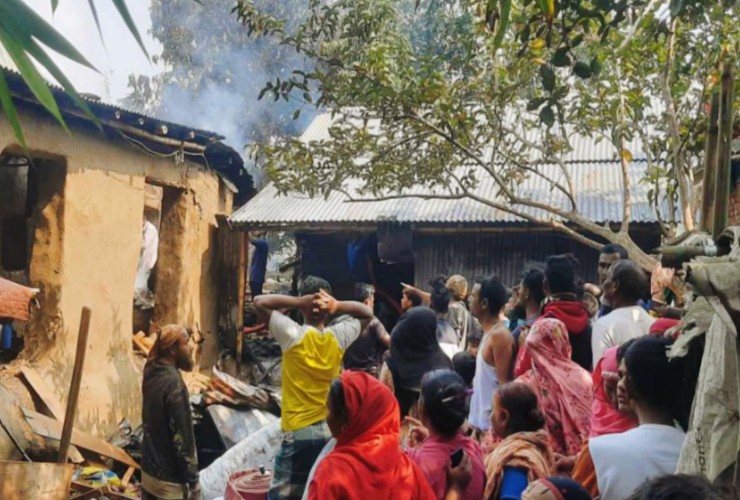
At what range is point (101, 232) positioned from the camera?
319 inches

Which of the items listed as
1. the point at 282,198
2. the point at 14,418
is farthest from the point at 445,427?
the point at 282,198

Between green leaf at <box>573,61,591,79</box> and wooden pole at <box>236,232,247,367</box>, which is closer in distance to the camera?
green leaf at <box>573,61,591,79</box>

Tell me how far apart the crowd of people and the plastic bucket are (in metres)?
0.39

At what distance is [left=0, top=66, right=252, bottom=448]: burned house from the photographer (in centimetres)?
746

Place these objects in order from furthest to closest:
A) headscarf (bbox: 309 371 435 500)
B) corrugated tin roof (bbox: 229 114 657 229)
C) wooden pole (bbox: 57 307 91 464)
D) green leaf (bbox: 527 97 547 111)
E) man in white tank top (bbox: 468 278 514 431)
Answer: corrugated tin roof (bbox: 229 114 657 229) → wooden pole (bbox: 57 307 91 464) → man in white tank top (bbox: 468 278 514 431) → green leaf (bbox: 527 97 547 111) → headscarf (bbox: 309 371 435 500)

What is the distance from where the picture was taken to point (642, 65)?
7617 millimetres

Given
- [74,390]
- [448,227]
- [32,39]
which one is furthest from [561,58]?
[448,227]

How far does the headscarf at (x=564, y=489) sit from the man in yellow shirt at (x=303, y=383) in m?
2.38

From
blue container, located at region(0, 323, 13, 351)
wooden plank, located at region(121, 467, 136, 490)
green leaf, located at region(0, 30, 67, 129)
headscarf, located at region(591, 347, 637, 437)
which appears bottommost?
wooden plank, located at region(121, 467, 136, 490)

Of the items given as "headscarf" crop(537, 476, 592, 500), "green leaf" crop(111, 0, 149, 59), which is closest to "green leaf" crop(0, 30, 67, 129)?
"green leaf" crop(111, 0, 149, 59)

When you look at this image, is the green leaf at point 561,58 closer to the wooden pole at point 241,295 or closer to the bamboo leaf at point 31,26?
the bamboo leaf at point 31,26

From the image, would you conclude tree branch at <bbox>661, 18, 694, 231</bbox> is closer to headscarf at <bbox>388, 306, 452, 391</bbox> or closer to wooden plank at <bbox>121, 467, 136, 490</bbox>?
headscarf at <bbox>388, 306, 452, 391</bbox>

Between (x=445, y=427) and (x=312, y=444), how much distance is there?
1.53m

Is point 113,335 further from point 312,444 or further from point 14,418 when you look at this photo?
point 312,444
